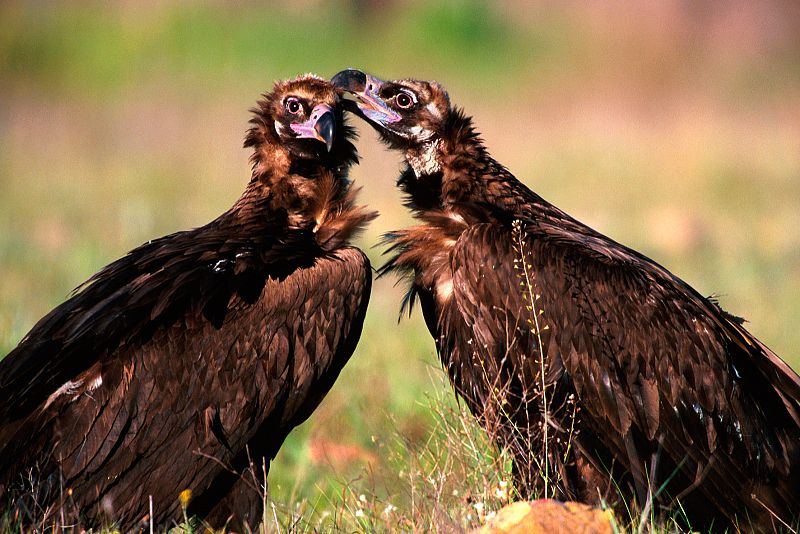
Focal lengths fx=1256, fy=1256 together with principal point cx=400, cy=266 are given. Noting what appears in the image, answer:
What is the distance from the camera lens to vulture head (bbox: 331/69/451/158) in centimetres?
546

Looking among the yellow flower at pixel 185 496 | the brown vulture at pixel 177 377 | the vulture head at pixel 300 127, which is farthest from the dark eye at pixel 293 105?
the yellow flower at pixel 185 496

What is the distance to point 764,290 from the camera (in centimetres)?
1018

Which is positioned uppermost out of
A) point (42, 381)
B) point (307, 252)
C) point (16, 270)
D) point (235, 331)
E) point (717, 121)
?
point (717, 121)

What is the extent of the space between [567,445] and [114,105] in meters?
17.2

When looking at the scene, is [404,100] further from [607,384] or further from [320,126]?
[607,384]

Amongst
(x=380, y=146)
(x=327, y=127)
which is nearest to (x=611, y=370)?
(x=327, y=127)

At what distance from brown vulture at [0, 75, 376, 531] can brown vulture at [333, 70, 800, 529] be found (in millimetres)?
539

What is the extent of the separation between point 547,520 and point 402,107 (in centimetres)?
227

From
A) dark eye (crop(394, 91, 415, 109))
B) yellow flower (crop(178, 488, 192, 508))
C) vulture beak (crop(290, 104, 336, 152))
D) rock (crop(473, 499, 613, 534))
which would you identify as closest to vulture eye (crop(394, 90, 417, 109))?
dark eye (crop(394, 91, 415, 109))

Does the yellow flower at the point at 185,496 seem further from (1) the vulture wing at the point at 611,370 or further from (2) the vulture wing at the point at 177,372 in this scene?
(1) the vulture wing at the point at 611,370

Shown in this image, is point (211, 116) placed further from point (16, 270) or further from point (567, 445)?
point (567, 445)

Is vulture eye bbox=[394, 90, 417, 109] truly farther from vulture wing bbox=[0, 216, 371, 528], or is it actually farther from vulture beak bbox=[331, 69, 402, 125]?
vulture wing bbox=[0, 216, 371, 528]

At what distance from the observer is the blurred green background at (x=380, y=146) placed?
30.6 feet

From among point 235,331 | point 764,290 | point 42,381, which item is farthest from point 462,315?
point 764,290
